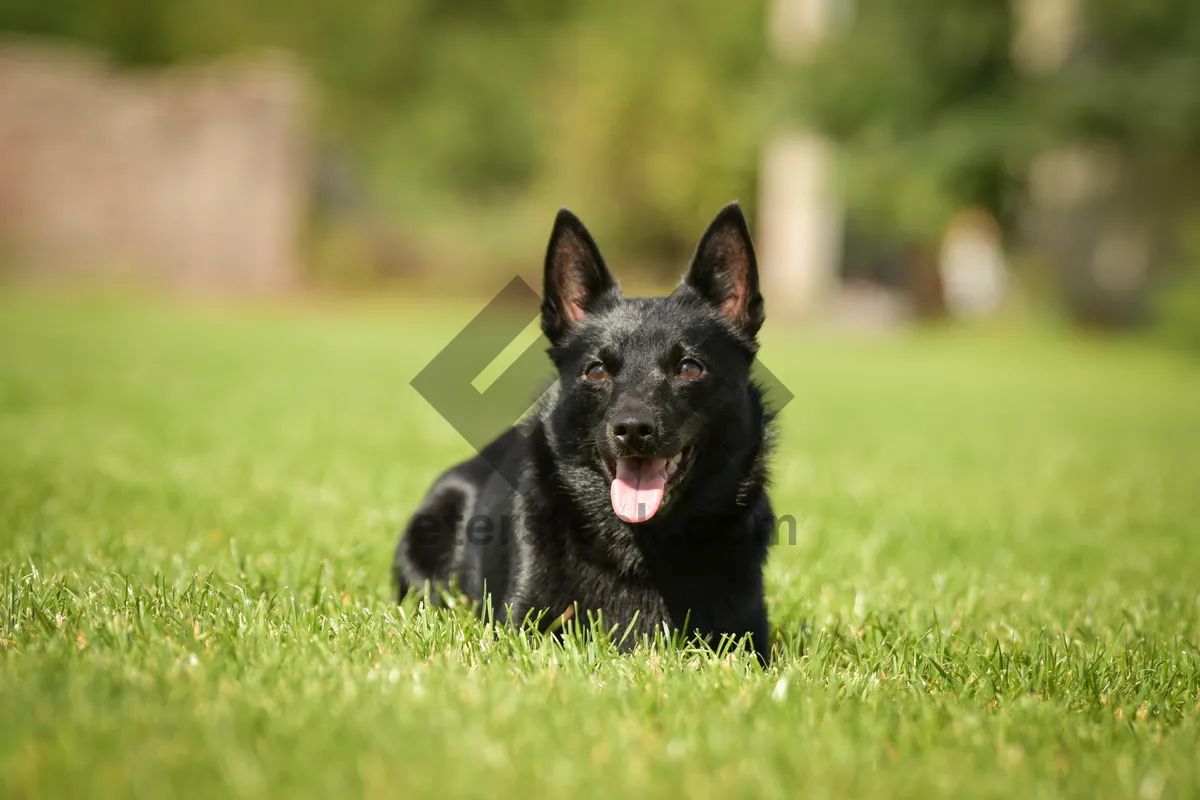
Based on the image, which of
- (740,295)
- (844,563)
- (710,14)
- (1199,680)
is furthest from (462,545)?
(710,14)

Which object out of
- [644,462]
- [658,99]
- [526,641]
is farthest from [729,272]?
[658,99]

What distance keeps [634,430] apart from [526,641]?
0.65m

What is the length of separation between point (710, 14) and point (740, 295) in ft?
112

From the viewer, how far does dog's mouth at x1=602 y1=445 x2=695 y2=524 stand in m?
2.99

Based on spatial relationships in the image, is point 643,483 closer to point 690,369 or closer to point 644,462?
point 644,462

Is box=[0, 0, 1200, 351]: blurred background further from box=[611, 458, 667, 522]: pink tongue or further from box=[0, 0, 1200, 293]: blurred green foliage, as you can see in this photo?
box=[611, 458, 667, 522]: pink tongue

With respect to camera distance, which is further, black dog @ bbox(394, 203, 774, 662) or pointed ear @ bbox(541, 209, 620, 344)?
pointed ear @ bbox(541, 209, 620, 344)

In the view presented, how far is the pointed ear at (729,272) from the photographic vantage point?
10.7 ft

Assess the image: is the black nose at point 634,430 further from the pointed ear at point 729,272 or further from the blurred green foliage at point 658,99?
the blurred green foliage at point 658,99

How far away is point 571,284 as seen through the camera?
3.46 meters

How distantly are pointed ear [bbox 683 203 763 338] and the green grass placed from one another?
1.06 meters

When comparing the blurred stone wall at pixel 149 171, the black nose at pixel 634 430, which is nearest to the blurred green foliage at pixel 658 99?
the blurred stone wall at pixel 149 171

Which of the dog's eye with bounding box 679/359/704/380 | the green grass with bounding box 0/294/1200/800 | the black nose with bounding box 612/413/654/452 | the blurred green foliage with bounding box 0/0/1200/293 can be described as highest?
the blurred green foliage with bounding box 0/0/1200/293

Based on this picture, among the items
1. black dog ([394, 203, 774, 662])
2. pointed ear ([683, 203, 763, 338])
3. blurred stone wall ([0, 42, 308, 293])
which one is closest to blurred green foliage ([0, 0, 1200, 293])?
blurred stone wall ([0, 42, 308, 293])
